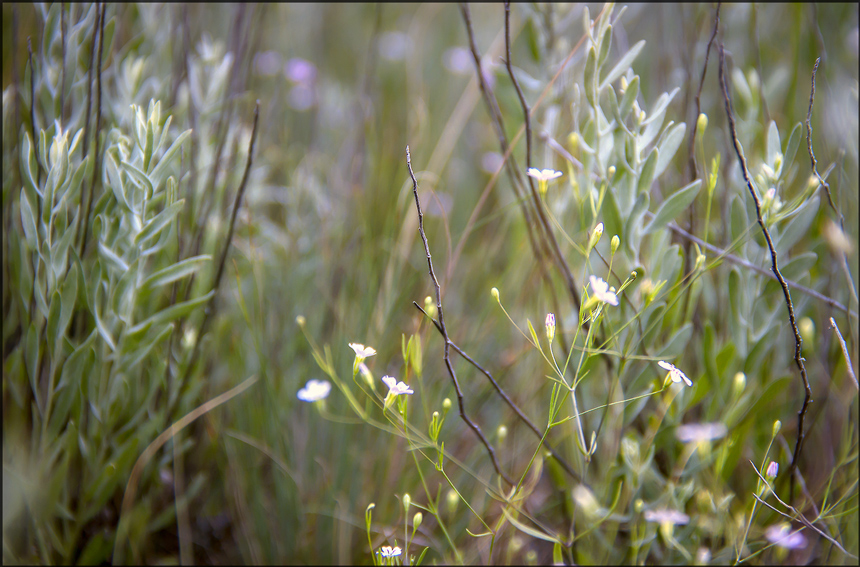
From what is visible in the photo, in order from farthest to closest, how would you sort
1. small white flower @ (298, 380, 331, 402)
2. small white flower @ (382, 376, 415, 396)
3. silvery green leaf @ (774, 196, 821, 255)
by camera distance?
silvery green leaf @ (774, 196, 821, 255) → small white flower @ (298, 380, 331, 402) → small white flower @ (382, 376, 415, 396)

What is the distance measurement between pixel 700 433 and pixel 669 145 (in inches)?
18.0

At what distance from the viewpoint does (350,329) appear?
126cm

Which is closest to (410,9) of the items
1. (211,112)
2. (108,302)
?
(211,112)

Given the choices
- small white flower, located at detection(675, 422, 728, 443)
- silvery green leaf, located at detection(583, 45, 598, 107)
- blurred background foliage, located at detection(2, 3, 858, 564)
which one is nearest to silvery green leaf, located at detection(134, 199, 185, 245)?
blurred background foliage, located at detection(2, 3, 858, 564)

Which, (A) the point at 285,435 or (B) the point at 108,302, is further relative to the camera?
(A) the point at 285,435

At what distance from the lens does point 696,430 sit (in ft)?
2.98

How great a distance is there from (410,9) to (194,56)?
2.08m

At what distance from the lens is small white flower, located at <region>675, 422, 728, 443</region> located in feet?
2.81

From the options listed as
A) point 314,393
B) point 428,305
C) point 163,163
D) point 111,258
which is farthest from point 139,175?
point 428,305

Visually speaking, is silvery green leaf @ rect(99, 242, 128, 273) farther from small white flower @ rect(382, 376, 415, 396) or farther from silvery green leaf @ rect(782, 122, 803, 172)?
silvery green leaf @ rect(782, 122, 803, 172)

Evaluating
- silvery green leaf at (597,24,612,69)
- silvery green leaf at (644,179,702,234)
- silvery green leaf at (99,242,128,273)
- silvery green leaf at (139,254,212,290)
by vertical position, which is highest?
silvery green leaf at (597,24,612,69)

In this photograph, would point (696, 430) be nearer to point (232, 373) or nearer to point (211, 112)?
point (232, 373)

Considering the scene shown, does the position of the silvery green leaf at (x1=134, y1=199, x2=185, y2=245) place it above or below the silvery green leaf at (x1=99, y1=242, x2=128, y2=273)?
above

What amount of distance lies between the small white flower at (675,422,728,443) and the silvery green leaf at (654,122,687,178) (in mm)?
412
